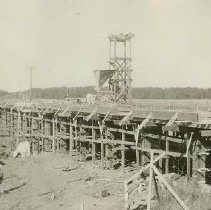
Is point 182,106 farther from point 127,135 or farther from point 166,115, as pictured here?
point 166,115

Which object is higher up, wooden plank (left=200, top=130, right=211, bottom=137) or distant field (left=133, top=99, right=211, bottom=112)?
distant field (left=133, top=99, right=211, bottom=112)

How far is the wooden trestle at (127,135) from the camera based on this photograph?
1705 centimetres

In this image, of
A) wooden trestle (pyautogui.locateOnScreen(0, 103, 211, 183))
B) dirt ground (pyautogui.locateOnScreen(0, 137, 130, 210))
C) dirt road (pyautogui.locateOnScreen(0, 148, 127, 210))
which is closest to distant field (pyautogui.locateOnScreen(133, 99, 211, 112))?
wooden trestle (pyautogui.locateOnScreen(0, 103, 211, 183))

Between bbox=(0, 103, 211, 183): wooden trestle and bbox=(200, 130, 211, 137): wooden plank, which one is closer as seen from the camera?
bbox=(200, 130, 211, 137): wooden plank

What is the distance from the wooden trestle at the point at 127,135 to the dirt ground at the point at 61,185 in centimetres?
136

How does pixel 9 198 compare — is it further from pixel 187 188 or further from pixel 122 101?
pixel 122 101

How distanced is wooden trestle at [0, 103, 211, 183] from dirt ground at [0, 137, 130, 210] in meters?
1.36

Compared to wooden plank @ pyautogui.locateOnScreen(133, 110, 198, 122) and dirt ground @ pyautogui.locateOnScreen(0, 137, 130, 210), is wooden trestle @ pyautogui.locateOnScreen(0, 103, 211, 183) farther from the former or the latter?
dirt ground @ pyautogui.locateOnScreen(0, 137, 130, 210)

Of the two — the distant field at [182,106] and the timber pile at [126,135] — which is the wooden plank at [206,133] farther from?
the distant field at [182,106]

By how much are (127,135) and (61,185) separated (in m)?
5.79

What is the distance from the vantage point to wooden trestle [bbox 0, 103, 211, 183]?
17.0 metres

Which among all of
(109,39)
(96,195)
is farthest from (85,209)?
(109,39)

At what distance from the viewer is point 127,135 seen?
24.9 meters

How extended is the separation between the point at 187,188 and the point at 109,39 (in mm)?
21433
